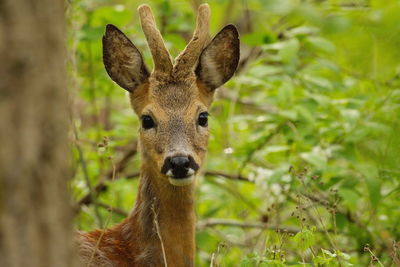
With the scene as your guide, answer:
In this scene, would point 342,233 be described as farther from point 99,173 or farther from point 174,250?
point 99,173

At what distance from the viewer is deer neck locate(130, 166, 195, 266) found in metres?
4.77

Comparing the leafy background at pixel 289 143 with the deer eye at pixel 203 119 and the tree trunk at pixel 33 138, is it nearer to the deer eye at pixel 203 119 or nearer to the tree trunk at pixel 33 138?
the deer eye at pixel 203 119

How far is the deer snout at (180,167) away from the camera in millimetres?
4531

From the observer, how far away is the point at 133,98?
5340 mm

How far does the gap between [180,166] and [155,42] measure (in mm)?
975

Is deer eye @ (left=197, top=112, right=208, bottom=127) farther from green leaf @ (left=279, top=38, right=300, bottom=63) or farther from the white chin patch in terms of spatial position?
green leaf @ (left=279, top=38, right=300, bottom=63)

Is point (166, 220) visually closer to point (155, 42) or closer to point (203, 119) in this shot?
point (203, 119)

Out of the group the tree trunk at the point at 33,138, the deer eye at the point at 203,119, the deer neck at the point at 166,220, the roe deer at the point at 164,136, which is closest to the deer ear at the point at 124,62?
the roe deer at the point at 164,136

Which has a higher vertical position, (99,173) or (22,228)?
(22,228)

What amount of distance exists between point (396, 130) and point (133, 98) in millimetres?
2026

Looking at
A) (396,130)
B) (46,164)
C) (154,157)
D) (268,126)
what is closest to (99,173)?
(268,126)

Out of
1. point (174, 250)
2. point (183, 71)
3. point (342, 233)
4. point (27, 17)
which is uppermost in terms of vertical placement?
point (27, 17)

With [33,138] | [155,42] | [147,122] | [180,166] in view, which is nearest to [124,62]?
[155,42]

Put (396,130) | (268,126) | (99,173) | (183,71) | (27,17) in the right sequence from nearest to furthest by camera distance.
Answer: (27,17)
(396,130)
(183,71)
(268,126)
(99,173)
